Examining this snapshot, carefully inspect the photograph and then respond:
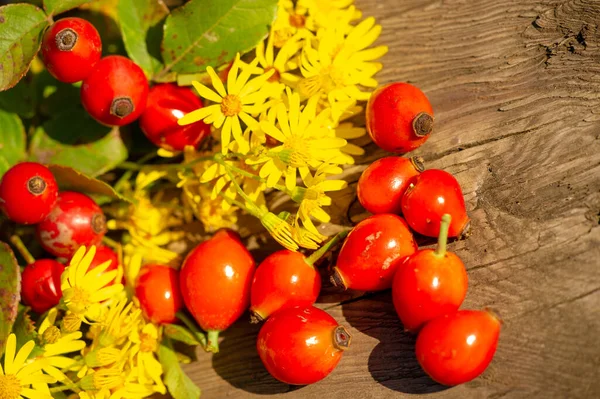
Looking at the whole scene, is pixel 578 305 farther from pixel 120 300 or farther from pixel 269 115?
pixel 120 300

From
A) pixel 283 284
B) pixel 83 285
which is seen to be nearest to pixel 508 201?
pixel 283 284

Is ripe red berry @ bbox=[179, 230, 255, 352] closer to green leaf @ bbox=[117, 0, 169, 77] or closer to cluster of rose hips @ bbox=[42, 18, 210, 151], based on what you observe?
cluster of rose hips @ bbox=[42, 18, 210, 151]

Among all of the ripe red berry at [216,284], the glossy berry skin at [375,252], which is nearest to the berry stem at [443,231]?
the glossy berry skin at [375,252]

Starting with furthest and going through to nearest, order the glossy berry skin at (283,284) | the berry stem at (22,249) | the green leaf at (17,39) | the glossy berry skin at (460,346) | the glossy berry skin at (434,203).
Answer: the berry stem at (22,249) < the green leaf at (17,39) < the glossy berry skin at (283,284) < the glossy berry skin at (434,203) < the glossy berry skin at (460,346)

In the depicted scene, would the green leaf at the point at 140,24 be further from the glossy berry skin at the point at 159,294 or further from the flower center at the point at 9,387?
the flower center at the point at 9,387

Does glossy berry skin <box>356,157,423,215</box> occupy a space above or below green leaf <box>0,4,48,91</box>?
below

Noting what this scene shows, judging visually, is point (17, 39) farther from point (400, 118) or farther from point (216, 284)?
point (400, 118)

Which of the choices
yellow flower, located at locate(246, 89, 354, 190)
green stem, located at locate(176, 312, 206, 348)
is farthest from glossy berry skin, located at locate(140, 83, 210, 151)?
green stem, located at locate(176, 312, 206, 348)
